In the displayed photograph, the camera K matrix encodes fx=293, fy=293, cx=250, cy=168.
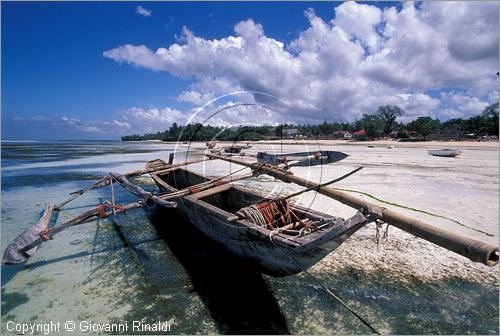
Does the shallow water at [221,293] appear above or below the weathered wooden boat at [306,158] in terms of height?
below

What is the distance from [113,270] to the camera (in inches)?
223

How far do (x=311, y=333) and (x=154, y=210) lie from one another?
7.24m

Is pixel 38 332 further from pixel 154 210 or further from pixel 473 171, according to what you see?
pixel 473 171

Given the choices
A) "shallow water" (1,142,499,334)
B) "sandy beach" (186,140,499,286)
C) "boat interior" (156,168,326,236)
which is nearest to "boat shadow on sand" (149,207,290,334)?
"shallow water" (1,142,499,334)

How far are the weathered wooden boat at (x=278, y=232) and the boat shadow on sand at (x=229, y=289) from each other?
451 mm

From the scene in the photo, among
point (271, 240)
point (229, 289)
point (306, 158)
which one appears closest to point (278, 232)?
point (271, 240)

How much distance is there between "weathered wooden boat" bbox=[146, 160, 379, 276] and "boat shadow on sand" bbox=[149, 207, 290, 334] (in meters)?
0.45

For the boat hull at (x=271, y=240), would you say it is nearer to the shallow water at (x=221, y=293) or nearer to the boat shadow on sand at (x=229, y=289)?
the boat shadow on sand at (x=229, y=289)

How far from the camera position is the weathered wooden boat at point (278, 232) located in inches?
140

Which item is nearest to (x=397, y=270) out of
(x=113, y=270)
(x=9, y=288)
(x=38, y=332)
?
(x=113, y=270)

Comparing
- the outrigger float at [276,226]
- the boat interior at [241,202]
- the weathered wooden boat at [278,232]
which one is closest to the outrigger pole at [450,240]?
the outrigger float at [276,226]

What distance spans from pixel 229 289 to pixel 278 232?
1.43 meters

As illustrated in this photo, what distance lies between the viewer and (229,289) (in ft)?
15.7

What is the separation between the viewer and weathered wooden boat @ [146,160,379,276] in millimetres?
3566
